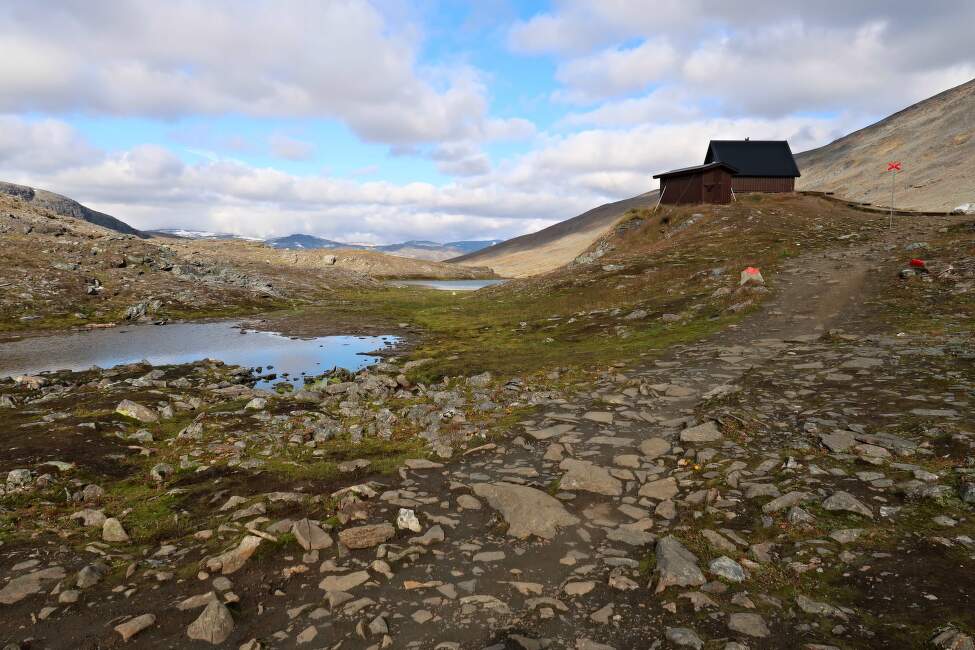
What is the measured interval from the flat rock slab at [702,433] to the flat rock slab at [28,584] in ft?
35.7

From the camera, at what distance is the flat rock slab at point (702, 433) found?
34.0 ft

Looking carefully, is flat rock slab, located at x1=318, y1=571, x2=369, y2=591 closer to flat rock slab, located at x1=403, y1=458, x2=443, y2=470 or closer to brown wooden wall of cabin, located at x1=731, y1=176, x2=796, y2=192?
flat rock slab, located at x1=403, y1=458, x2=443, y2=470

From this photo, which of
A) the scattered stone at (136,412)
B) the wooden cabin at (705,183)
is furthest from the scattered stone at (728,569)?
the wooden cabin at (705,183)

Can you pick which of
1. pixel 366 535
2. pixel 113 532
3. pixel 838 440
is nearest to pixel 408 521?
pixel 366 535

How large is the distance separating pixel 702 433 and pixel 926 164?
14519 cm

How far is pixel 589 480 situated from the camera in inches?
362

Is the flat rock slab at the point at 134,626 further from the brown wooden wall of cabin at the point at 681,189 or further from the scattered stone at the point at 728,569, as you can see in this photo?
the brown wooden wall of cabin at the point at 681,189

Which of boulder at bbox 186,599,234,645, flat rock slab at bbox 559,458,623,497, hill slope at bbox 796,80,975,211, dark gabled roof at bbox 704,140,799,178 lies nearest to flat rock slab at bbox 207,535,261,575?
boulder at bbox 186,599,234,645

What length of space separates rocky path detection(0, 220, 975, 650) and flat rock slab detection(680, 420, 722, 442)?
5 cm

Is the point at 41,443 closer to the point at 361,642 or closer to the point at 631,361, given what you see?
the point at 361,642

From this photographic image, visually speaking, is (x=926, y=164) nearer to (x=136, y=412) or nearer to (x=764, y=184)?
(x=764, y=184)

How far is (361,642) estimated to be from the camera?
551cm

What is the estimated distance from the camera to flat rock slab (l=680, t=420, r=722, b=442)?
34.0 feet

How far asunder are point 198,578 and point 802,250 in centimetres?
A: 4420
